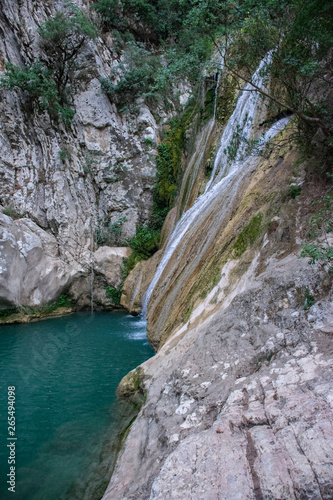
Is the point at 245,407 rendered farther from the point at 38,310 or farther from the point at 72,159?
the point at 72,159

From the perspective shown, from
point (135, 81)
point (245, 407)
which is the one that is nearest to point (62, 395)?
point (245, 407)

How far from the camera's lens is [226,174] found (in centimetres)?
928

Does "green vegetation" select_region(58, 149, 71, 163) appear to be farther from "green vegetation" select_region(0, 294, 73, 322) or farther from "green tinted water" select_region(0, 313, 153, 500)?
"green tinted water" select_region(0, 313, 153, 500)

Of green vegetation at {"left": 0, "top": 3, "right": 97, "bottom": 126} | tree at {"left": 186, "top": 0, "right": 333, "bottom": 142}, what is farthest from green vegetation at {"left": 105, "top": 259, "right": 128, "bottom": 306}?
tree at {"left": 186, "top": 0, "right": 333, "bottom": 142}

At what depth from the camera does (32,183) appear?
548 inches

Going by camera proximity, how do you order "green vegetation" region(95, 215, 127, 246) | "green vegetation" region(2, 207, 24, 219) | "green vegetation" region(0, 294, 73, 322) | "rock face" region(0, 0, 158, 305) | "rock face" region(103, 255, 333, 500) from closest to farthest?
"rock face" region(103, 255, 333, 500)
"green vegetation" region(0, 294, 73, 322)
"green vegetation" region(2, 207, 24, 219)
"rock face" region(0, 0, 158, 305)
"green vegetation" region(95, 215, 127, 246)

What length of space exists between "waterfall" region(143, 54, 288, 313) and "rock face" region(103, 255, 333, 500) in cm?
330

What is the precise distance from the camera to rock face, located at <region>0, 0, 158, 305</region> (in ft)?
44.7

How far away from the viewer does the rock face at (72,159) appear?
13633 millimetres

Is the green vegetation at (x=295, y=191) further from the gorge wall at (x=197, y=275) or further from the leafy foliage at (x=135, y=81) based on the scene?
the leafy foliage at (x=135, y=81)

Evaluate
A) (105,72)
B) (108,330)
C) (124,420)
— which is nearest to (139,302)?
(108,330)

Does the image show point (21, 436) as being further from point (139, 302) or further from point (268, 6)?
point (268, 6)

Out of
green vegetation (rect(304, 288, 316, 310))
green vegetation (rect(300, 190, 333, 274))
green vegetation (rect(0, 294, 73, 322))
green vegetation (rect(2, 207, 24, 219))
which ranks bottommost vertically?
green vegetation (rect(0, 294, 73, 322))

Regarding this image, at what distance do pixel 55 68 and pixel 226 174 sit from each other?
11.9 m
